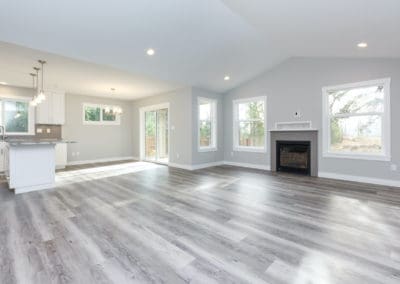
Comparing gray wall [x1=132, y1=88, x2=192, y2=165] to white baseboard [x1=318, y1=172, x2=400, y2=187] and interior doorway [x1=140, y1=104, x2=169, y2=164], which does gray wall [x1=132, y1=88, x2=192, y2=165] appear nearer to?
interior doorway [x1=140, y1=104, x2=169, y2=164]

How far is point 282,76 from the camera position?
589 centimetres

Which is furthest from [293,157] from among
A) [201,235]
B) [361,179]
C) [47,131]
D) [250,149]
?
[47,131]

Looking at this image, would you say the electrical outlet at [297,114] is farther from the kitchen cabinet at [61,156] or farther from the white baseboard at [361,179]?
the kitchen cabinet at [61,156]

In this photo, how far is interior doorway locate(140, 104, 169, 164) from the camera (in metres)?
7.35

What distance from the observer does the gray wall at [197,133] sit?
635 centimetres

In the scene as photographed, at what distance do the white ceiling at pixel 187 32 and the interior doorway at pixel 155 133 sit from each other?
7.22ft

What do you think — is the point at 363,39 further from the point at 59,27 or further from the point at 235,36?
the point at 59,27

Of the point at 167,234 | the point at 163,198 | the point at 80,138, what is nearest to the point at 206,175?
the point at 163,198

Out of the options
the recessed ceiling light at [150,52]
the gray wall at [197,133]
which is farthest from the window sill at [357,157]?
the recessed ceiling light at [150,52]

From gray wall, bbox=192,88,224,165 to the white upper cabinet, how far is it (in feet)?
13.7

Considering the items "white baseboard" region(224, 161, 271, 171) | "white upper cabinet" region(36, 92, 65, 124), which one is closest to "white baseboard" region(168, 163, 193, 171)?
"white baseboard" region(224, 161, 271, 171)

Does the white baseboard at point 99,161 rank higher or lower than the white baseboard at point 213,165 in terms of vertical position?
higher

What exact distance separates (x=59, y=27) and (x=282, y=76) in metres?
5.24

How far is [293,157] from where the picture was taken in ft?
19.0
